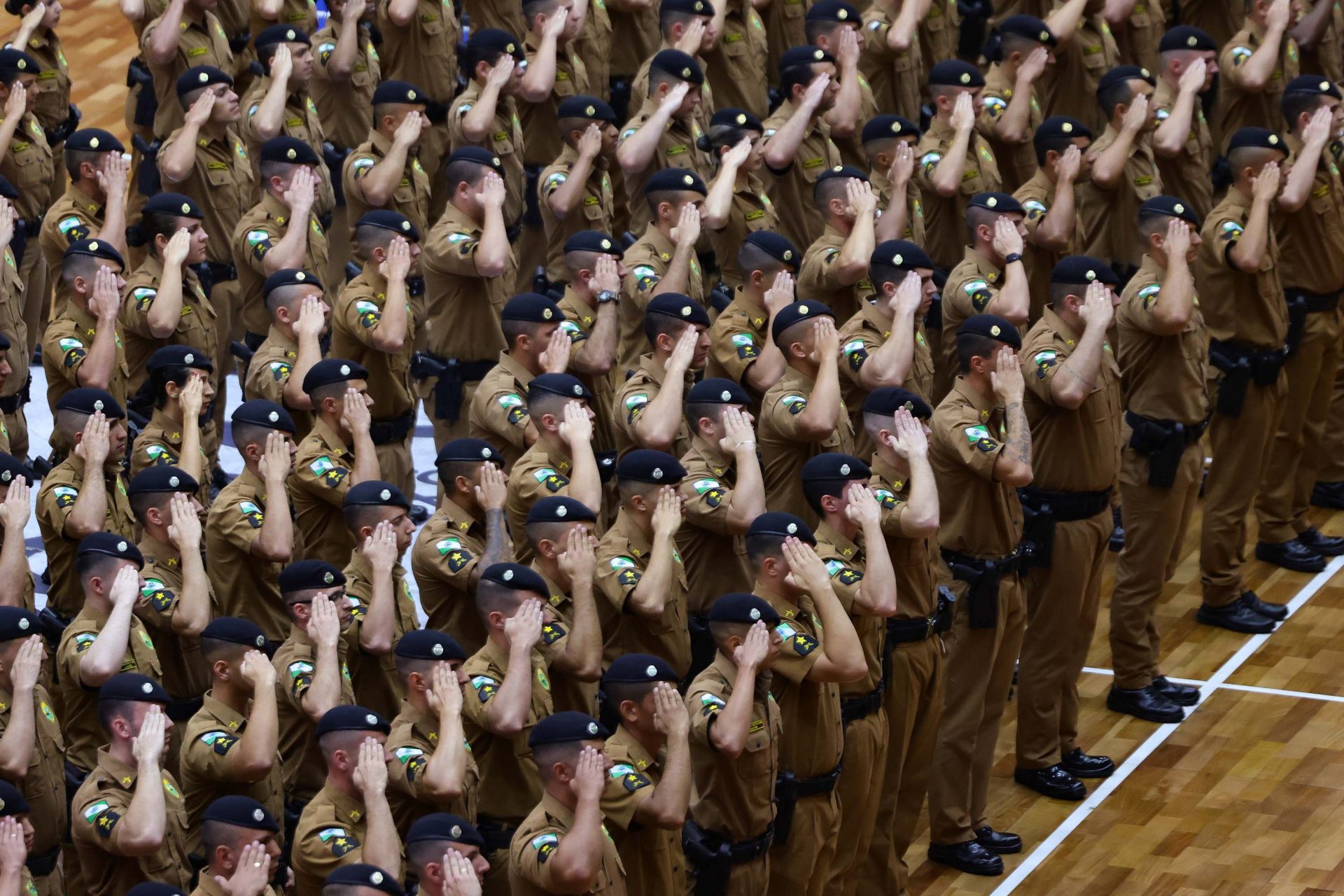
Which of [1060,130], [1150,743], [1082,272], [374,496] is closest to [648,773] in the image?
[374,496]

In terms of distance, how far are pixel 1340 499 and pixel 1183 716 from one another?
1.70 metres

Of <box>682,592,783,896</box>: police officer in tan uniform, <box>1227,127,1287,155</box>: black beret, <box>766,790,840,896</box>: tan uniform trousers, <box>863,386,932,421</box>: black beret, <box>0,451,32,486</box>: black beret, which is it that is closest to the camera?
<box>682,592,783,896</box>: police officer in tan uniform

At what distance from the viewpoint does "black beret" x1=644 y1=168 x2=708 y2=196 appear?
26.2 feet

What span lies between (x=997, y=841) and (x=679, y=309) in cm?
199

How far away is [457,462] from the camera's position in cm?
670

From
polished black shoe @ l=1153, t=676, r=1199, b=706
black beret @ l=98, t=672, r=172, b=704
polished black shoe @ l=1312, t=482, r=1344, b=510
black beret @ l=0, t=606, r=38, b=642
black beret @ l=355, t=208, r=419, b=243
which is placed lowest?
polished black shoe @ l=1153, t=676, r=1199, b=706

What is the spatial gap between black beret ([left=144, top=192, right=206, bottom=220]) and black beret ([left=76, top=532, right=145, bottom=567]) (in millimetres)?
1788

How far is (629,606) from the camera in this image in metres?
6.43

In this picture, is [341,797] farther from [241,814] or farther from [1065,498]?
[1065,498]

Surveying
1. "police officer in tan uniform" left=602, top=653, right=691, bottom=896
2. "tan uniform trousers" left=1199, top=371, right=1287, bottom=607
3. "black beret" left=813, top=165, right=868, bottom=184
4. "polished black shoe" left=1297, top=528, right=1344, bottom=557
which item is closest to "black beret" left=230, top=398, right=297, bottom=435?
"police officer in tan uniform" left=602, top=653, right=691, bottom=896

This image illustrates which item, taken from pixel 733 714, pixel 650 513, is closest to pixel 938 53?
pixel 650 513

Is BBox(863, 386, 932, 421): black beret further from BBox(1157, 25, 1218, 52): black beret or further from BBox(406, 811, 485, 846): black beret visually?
BBox(1157, 25, 1218, 52): black beret

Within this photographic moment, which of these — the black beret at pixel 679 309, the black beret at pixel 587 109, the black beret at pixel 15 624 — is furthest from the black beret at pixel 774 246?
the black beret at pixel 15 624

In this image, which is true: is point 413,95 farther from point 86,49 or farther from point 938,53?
point 86,49
